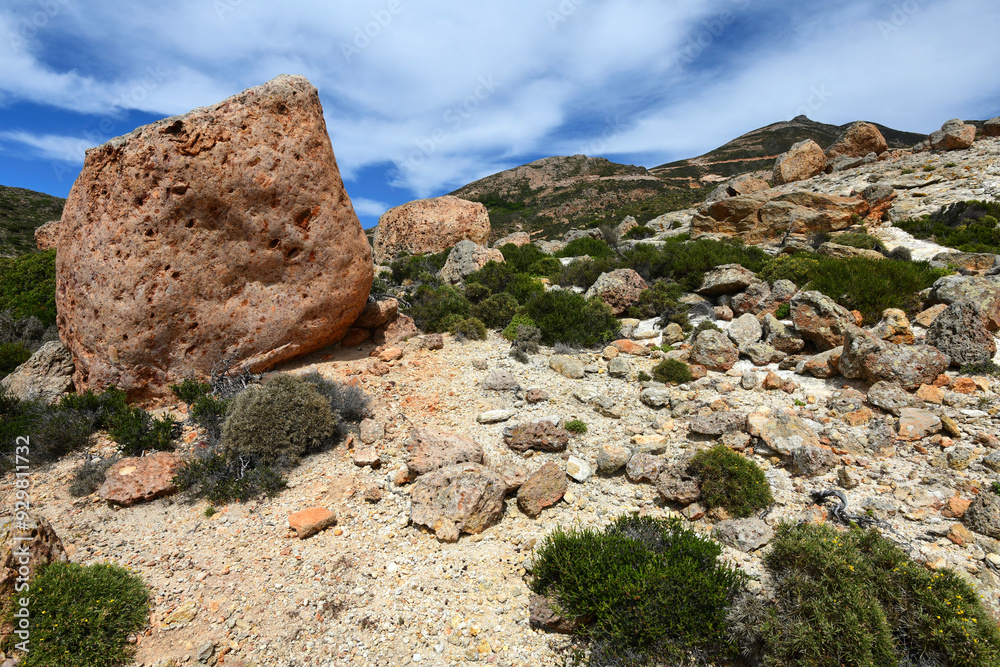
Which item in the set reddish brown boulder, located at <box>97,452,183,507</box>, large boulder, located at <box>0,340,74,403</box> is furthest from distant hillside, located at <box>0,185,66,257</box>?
reddish brown boulder, located at <box>97,452,183,507</box>

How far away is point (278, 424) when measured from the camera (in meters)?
5.93

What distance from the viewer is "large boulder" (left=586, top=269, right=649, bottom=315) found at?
1093 centimetres

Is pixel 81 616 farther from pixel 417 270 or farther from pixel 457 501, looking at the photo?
pixel 417 270

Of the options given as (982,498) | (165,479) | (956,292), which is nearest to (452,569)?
(165,479)

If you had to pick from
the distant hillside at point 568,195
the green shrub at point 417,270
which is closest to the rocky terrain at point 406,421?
the green shrub at point 417,270

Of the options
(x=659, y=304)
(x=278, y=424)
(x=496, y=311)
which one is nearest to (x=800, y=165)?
(x=659, y=304)

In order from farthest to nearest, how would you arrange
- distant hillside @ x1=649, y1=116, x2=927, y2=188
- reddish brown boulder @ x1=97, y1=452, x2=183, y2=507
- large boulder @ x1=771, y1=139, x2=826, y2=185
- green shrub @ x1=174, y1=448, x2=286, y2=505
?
distant hillside @ x1=649, y1=116, x2=927, y2=188, large boulder @ x1=771, y1=139, x2=826, y2=185, green shrub @ x1=174, y1=448, x2=286, y2=505, reddish brown boulder @ x1=97, y1=452, x2=183, y2=507

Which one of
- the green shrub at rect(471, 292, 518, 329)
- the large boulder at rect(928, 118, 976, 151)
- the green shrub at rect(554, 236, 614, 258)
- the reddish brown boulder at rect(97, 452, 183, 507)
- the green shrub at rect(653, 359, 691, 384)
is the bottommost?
the green shrub at rect(653, 359, 691, 384)

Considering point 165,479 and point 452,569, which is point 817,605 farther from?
point 165,479

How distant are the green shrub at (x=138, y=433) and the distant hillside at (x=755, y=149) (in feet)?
182

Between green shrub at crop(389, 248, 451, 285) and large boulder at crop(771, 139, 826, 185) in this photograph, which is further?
large boulder at crop(771, 139, 826, 185)

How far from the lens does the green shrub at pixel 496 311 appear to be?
1048cm

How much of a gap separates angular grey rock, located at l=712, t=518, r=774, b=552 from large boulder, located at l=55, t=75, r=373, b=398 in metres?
6.98

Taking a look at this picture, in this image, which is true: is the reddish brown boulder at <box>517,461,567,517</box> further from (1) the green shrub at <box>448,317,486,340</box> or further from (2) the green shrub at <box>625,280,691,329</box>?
(2) the green shrub at <box>625,280,691,329</box>
